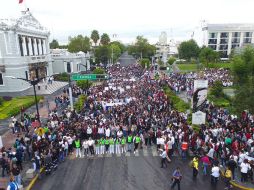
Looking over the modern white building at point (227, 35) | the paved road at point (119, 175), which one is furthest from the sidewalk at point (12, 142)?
the modern white building at point (227, 35)

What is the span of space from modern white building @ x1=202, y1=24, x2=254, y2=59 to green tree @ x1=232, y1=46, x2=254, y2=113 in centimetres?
8001

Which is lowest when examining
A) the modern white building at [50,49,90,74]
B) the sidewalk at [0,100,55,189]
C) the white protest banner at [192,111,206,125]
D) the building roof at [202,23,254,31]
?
the sidewalk at [0,100,55,189]

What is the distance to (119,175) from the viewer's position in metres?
14.4

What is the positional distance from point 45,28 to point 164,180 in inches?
1872

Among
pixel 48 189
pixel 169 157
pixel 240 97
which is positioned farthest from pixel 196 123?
pixel 48 189

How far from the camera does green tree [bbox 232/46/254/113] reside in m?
18.6

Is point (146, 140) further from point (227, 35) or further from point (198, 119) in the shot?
point (227, 35)

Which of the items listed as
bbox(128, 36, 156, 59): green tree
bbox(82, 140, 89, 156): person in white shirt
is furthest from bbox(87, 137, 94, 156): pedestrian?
bbox(128, 36, 156, 59): green tree

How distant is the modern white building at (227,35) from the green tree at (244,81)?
8001 centimetres

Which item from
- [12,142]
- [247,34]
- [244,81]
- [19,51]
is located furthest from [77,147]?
[247,34]

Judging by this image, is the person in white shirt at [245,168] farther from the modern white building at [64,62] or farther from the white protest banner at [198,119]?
the modern white building at [64,62]

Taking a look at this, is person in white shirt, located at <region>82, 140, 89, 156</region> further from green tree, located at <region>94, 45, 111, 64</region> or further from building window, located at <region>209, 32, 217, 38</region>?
building window, located at <region>209, 32, 217, 38</region>

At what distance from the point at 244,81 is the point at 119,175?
15012 millimetres

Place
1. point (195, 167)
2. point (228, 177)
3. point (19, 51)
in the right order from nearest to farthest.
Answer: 1. point (228, 177)
2. point (195, 167)
3. point (19, 51)
